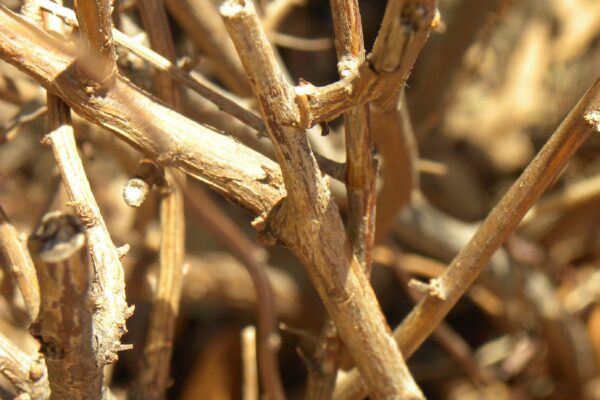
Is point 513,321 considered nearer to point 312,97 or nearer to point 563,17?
point 563,17

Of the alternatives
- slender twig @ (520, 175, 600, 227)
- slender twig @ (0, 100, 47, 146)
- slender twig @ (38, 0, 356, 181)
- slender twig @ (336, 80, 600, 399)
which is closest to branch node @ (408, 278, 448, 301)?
slender twig @ (336, 80, 600, 399)

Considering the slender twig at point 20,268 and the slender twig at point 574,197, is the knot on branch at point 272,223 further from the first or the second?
the slender twig at point 574,197

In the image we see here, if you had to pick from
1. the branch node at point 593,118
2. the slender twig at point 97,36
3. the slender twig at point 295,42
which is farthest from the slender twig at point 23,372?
the slender twig at point 295,42

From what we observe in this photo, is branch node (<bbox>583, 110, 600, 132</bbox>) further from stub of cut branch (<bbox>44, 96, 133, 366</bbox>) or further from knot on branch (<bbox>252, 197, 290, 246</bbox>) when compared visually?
stub of cut branch (<bbox>44, 96, 133, 366</bbox>)

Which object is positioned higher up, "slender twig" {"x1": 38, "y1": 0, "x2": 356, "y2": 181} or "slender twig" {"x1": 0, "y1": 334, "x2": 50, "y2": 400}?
"slender twig" {"x1": 38, "y1": 0, "x2": 356, "y2": 181}

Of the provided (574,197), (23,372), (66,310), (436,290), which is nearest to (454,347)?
(574,197)

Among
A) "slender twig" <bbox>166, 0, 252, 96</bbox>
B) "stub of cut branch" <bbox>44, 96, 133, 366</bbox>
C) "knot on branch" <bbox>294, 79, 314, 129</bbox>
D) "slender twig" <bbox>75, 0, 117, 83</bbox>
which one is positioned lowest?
"stub of cut branch" <bbox>44, 96, 133, 366</bbox>
